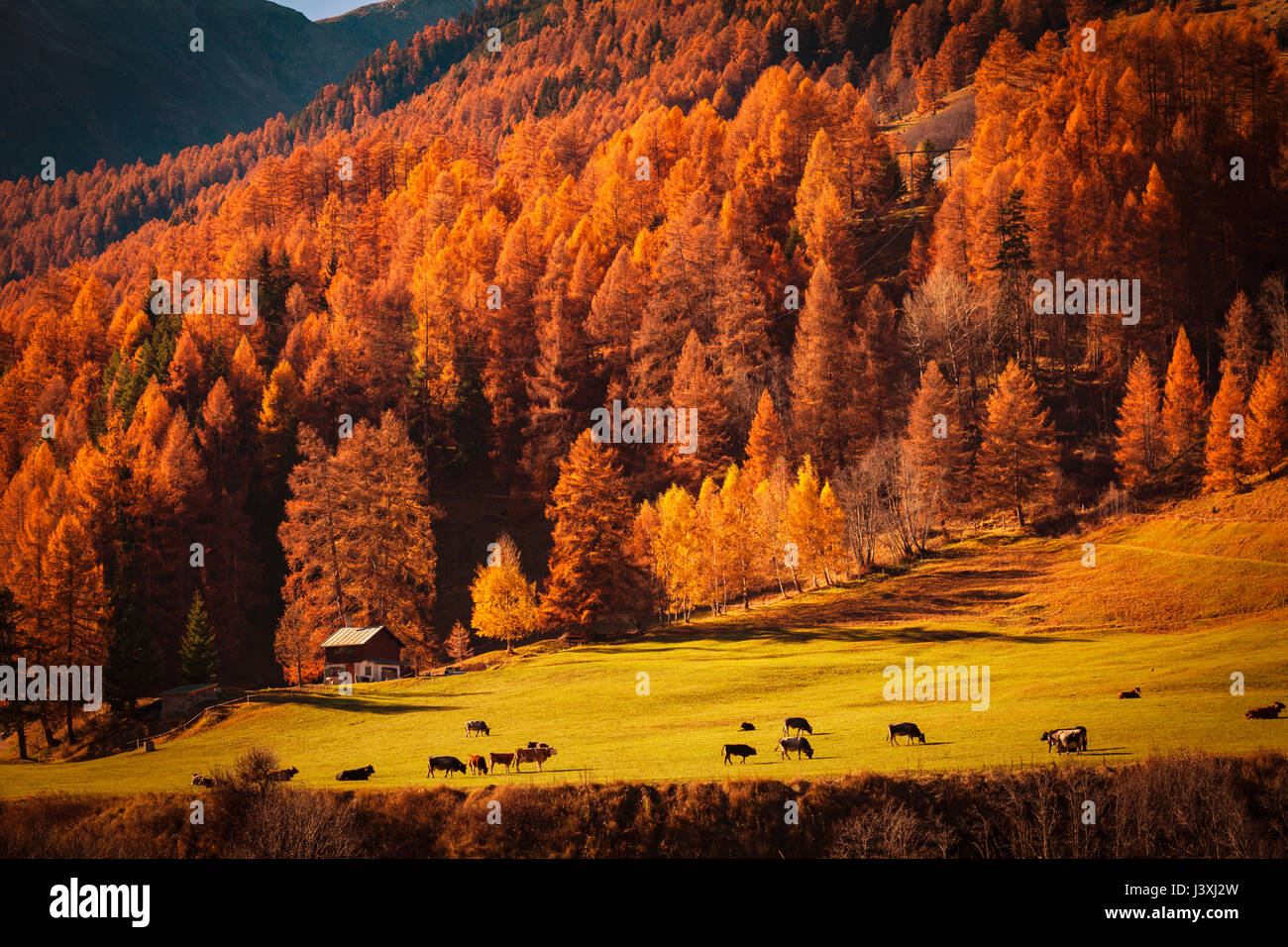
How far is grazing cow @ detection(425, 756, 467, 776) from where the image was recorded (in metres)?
35.8

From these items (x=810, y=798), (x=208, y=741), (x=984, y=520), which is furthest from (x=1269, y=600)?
(x=208, y=741)

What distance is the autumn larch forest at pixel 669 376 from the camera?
72.0m

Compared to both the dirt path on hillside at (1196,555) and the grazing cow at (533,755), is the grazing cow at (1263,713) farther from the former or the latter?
the dirt path on hillside at (1196,555)

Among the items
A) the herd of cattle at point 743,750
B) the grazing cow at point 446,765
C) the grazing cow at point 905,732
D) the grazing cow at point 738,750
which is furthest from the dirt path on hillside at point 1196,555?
the grazing cow at point 446,765

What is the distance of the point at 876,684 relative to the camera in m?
47.2

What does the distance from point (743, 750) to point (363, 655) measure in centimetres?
3762

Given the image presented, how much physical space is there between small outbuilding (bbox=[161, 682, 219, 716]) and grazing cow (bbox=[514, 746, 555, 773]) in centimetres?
3293

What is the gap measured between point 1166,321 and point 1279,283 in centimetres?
865

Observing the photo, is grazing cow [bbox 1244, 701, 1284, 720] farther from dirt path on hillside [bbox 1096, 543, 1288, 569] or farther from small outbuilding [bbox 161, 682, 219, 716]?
small outbuilding [bbox 161, 682, 219, 716]

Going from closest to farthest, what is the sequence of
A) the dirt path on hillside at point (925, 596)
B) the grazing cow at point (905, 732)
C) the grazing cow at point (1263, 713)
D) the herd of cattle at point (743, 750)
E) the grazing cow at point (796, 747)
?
the herd of cattle at point (743, 750) < the grazing cow at point (1263, 713) < the grazing cow at point (796, 747) < the grazing cow at point (905, 732) < the dirt path on hillside at point (925, 596)

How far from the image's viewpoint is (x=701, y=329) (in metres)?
99.9

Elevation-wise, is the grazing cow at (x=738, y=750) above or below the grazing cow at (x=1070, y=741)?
below

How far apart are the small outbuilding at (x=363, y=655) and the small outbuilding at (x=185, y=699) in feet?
23.5
